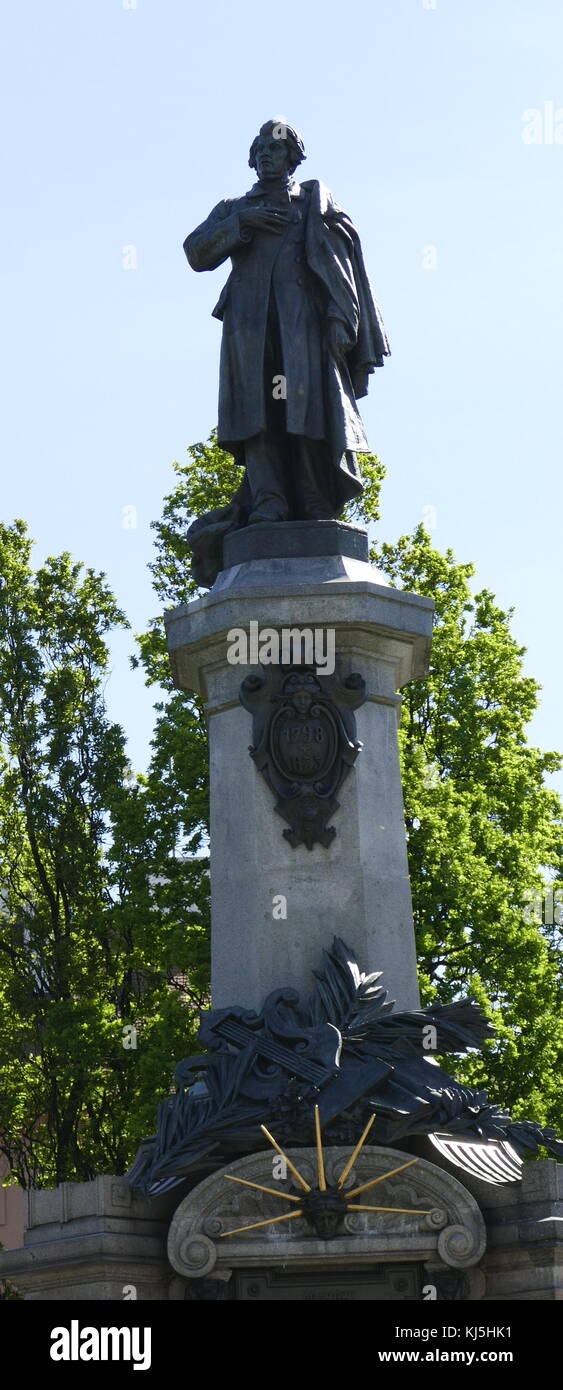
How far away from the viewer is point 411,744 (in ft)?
85.0

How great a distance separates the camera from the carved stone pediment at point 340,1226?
10117 mm

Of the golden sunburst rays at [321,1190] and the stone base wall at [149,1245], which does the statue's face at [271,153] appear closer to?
the golden sunburst rays at [321,1190]

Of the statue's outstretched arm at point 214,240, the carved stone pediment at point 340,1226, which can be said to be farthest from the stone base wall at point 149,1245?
the statue's outstretched arm at point 214,240

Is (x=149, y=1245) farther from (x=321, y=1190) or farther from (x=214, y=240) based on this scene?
(x=214, y=240)

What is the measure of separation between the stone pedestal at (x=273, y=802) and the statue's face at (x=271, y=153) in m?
2.34

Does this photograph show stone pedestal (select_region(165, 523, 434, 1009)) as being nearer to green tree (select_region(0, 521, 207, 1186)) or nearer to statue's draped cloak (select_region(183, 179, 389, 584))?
statue's draped cloak (select_region(183, 179, 389, 584))

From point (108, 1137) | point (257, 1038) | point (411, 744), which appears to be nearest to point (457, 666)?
point (411, 744)

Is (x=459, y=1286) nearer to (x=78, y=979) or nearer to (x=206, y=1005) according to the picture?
(x=206, y=1005)

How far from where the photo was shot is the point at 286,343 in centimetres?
1284

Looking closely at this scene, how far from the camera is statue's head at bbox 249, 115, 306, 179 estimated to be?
13047mm

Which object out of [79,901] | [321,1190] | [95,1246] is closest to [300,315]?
[321,1190]

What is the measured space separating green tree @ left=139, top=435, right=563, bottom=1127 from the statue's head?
10859mm

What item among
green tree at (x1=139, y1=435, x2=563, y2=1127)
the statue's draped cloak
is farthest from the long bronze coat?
green tree at (x1=139, y1=435, x2=563, y2=1127)

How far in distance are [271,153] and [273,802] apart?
13.7ft
